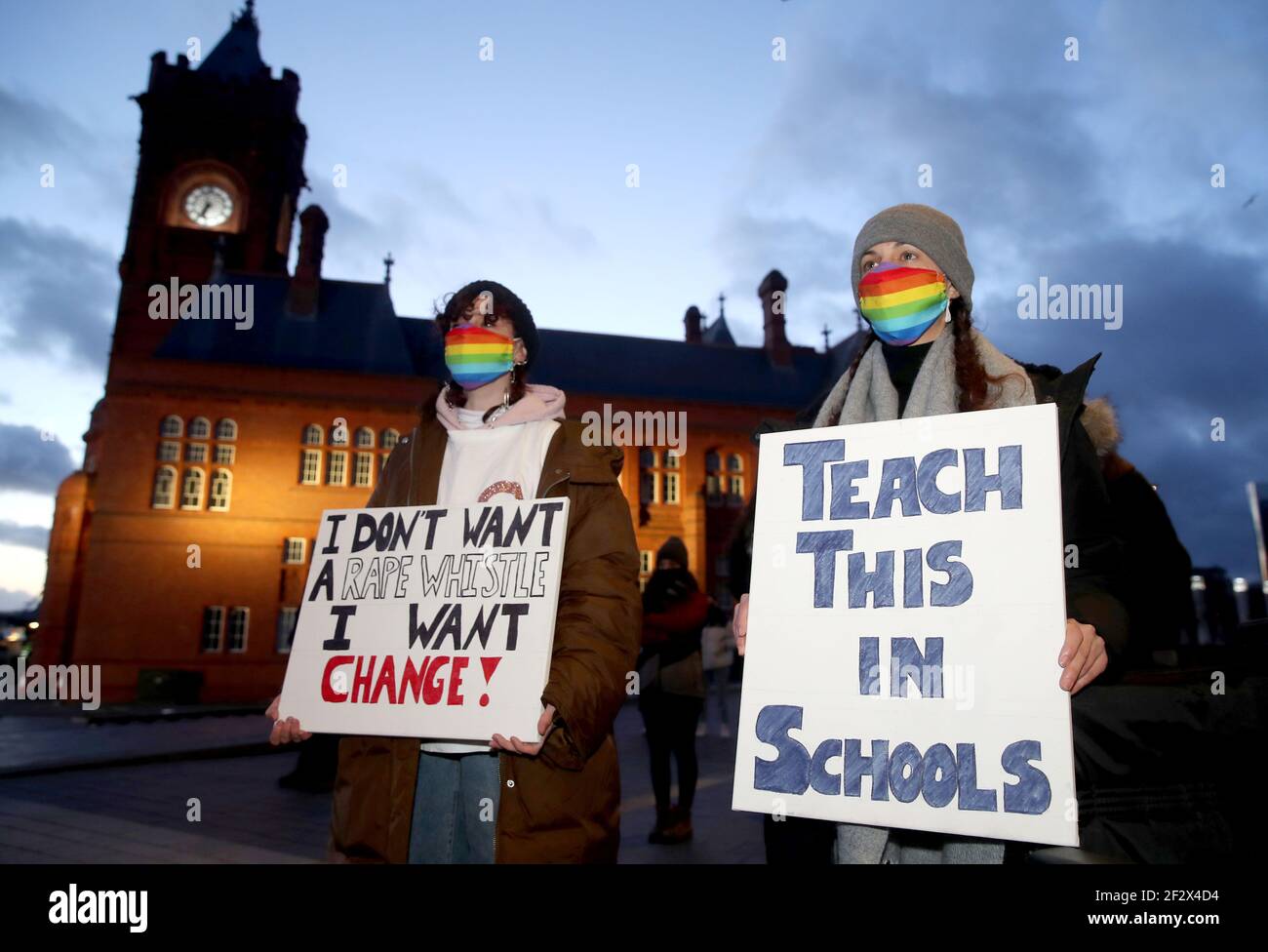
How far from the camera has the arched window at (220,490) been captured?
27625mm

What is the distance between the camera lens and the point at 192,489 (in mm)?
27719

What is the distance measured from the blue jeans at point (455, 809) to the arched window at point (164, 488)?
28.5m

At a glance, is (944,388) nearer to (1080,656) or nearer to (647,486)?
(1080,656)

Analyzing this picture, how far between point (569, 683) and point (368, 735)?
65 cm

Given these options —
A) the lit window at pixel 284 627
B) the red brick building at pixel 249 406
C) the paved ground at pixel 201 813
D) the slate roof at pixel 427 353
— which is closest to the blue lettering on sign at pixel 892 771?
the paved ground at pixel 201 813

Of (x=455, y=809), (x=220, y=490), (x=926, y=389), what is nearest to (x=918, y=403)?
(x=926, y=389)

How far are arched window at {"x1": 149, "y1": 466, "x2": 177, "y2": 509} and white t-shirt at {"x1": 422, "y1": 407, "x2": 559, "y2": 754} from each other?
28.2 meters

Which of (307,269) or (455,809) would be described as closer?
(455,809)

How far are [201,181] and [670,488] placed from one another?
2289cm

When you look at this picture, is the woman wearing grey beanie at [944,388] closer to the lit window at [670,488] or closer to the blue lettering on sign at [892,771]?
the blue lettering on sign at [892,771]

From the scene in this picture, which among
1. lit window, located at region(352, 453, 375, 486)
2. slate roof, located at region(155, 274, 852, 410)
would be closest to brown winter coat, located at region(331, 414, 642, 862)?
slate roof, located at region(155, 274, 852, 410)
